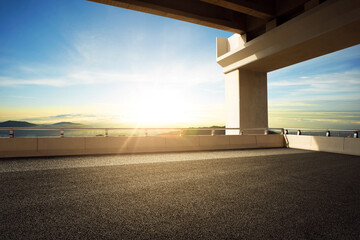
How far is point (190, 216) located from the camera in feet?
12.2

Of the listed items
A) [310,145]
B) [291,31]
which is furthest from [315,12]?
[310,145]

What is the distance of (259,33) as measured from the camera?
1934 cm

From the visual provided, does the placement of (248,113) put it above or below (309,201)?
above

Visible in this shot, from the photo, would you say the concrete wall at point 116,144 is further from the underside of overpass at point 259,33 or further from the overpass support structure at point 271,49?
the underside of overpass at point 259,33

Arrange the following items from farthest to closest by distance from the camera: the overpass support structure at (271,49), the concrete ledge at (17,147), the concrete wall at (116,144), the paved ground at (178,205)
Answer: the overpass support structure at (271,49), the concrete wall at (116,144), the concrete ledge at (17,147), the paved ground at (178,205)

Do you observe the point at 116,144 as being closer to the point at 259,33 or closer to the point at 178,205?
the point at 178,205

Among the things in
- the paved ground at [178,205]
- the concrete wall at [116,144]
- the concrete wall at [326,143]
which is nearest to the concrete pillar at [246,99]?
the concrete wall at [326,143]

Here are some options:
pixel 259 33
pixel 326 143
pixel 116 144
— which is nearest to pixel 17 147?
pixel 116 144

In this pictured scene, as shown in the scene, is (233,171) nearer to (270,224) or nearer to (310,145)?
(270,224)

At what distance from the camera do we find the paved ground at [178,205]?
321 centimetres

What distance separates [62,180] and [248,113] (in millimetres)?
19468

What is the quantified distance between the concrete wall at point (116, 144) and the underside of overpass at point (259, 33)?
6783 mm

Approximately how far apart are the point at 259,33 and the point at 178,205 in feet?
63.3

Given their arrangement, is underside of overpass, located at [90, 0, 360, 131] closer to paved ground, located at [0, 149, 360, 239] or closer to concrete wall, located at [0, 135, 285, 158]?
concrete wall, located at [0, 135, 285, 158]
